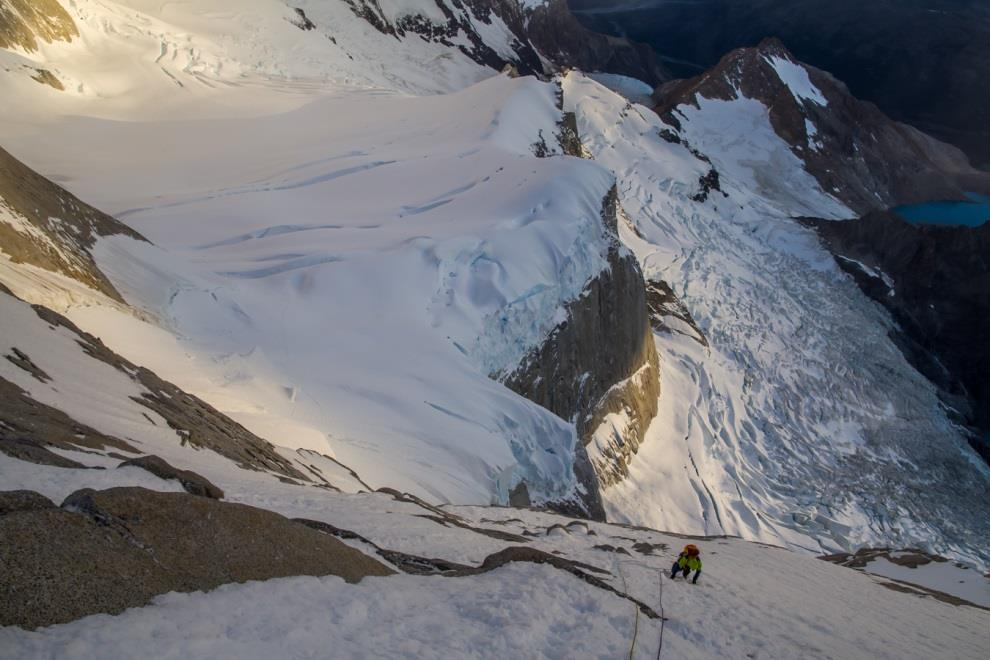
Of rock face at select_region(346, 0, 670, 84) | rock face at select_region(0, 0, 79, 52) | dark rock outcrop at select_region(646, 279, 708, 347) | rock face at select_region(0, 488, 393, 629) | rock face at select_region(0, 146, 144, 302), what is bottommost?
rock face at select_region(0, 146, 144, 302)

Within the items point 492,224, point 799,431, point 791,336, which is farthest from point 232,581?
point 791,336

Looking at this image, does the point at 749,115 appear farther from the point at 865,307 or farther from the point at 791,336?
the point at 791,336

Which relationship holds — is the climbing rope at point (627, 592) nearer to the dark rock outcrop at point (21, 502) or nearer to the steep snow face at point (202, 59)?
the dark rock outcrop at point (21, 502)

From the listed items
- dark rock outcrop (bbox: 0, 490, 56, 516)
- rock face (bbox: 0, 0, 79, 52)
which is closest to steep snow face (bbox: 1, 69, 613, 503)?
rock face (bbox: 0, 0, 79, 52)

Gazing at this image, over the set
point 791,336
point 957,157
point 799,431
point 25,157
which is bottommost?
point 25,157

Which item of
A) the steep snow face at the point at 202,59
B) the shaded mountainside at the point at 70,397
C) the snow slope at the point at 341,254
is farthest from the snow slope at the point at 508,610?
the steep snow face at the point at 202,59

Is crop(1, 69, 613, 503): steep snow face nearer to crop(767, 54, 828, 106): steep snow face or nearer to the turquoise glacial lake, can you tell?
crop(767, 54, 828, 106): steep snow face
